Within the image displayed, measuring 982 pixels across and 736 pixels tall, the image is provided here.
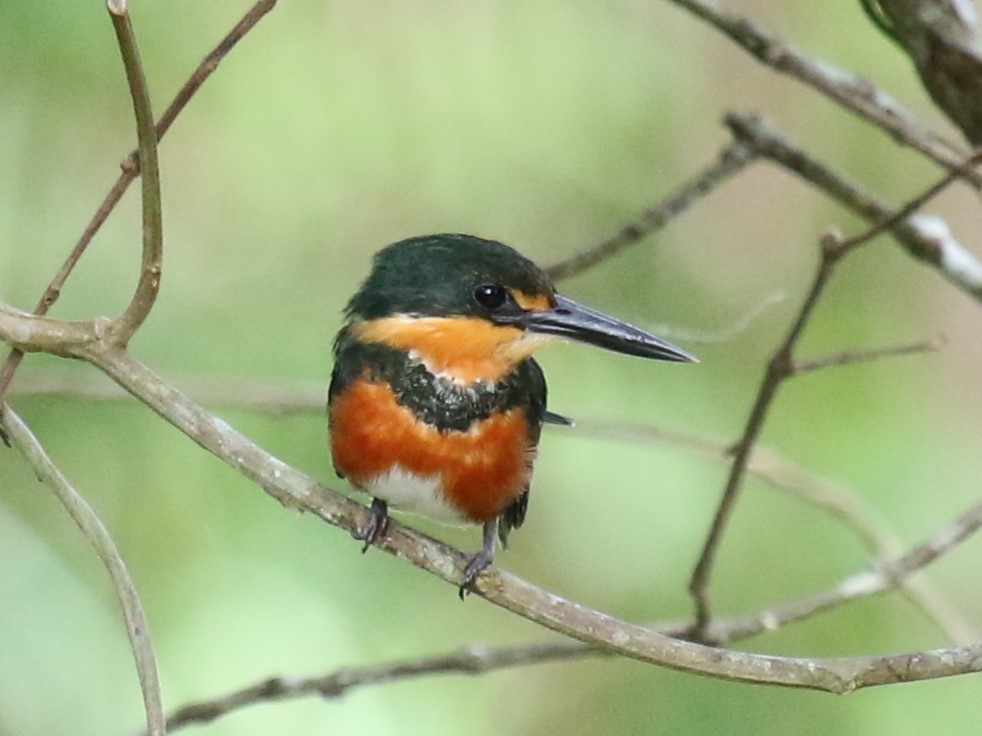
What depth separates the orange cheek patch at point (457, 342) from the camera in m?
1.65

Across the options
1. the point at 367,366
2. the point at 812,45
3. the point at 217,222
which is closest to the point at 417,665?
the point at 367,366

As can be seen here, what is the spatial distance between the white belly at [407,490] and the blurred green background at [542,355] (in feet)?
2.18

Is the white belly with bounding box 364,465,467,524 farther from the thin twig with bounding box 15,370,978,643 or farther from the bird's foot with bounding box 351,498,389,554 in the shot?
the thin twig with bounding box 15,370,978,643

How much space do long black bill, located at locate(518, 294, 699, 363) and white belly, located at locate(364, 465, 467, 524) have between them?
0.23 meters

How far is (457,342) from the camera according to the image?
65.1 inches

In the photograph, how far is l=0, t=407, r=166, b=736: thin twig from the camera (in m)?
1.24

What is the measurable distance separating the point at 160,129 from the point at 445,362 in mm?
514

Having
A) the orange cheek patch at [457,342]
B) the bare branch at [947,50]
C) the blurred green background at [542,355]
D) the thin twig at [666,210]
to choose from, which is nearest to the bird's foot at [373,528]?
the orange cheek patch at [457,342]

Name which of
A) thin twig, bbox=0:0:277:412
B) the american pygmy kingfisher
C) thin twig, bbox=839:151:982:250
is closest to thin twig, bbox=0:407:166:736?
thin twig, bbox=0:0:277:412

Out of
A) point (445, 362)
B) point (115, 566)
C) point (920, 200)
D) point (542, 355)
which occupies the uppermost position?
point (542, 355)

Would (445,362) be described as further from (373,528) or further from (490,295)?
(373,528)

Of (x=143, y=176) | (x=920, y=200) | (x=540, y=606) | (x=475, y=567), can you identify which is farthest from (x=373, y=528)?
(x=920, y=200)

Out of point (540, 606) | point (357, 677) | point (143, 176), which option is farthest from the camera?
point (357, 677)

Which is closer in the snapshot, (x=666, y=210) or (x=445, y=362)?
(x=445, y=362)
